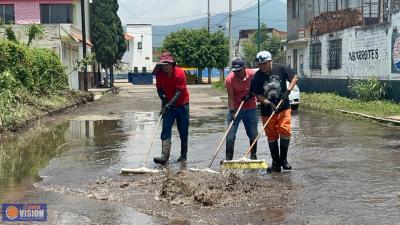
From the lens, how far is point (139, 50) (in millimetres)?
88375

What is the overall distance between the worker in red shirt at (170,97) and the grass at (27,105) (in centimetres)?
555

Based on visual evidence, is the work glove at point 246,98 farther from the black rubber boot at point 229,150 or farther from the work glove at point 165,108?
the work glove at point 165,108

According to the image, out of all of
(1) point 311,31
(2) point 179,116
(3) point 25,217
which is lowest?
(3) point 25,217

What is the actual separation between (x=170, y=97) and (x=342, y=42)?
17.7 m

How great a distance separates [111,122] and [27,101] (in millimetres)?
3363

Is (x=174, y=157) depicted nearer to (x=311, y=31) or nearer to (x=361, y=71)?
(x=361, y=71)

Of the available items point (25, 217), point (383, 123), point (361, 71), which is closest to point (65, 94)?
point (361, 71)

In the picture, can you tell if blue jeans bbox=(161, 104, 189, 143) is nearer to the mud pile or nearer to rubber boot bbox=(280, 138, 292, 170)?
the mud pile

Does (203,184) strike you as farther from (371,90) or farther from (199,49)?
(199,49)

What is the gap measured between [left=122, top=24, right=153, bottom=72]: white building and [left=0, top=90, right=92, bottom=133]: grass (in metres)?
59.7

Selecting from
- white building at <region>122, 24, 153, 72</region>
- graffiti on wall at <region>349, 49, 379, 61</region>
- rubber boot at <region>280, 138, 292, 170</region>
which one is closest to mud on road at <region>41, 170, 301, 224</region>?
rubber boot at <region>280, 138, 292, 170</region>

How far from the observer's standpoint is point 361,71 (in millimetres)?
22547

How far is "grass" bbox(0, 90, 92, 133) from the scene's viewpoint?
13297 mm

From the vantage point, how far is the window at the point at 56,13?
40594 millimetres
